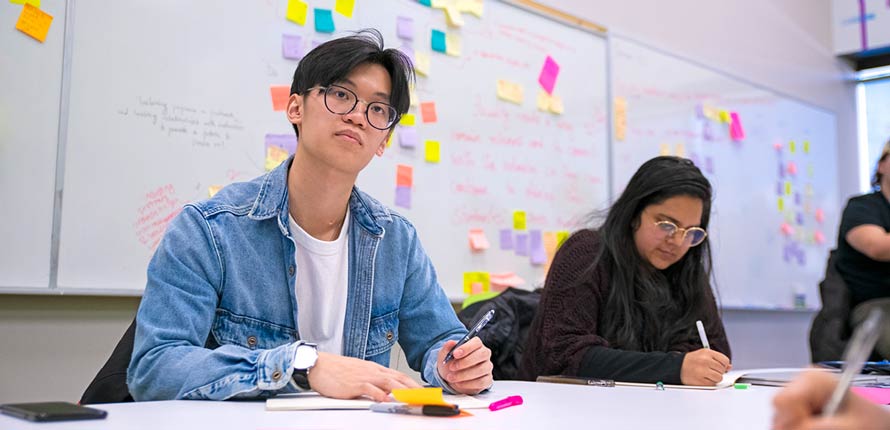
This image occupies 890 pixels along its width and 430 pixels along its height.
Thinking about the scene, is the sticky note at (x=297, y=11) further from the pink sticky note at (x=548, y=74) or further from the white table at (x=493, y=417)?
the white table at (x=493, y=417)

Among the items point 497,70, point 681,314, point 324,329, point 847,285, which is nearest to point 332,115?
point 324,329

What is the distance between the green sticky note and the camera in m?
2.87

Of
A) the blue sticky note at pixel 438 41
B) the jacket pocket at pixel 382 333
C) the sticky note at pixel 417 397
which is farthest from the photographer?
the blue sticky note at pixel 438 41

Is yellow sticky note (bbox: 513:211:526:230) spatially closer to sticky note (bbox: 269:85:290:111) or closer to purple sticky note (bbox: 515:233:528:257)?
purple sticky note (bbox: 515:233:528:257)

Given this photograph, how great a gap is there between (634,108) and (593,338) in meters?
1.98

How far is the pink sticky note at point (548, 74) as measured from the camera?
3.26 m

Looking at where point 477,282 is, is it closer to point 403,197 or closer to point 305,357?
point 403,197

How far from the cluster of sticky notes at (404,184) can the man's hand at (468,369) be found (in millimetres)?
1399

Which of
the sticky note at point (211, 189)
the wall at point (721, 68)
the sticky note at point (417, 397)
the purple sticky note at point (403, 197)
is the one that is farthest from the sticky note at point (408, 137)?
the sticky note at point (417, 397)

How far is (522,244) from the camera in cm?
314

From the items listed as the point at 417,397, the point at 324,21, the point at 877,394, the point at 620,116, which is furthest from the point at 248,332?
the point at 620,116

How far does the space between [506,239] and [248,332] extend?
175cm

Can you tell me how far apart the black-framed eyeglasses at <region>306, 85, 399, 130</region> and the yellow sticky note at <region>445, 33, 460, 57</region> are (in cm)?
141

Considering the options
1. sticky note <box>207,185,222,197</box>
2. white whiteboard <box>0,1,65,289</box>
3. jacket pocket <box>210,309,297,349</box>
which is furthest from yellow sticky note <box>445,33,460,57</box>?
jacket pocket <box>210,309,297,349</box>
